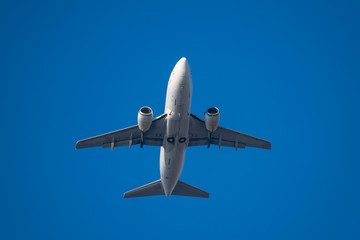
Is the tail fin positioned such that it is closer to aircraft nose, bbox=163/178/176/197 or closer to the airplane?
the airplane

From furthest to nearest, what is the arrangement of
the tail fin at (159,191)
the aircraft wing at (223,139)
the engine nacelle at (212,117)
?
the tail fin at (159,191) < the aircraft wing at (223,139) < the engine nacelle at (212,117)

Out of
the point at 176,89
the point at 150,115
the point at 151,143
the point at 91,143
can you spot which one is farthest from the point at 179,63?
the point at 91,143

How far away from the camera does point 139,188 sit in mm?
41156

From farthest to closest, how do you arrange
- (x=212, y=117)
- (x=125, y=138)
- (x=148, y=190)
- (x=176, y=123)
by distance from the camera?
(x=148, y=190)
(x=125, y=138)
(x=212, y=117)
(x=176, y=123)

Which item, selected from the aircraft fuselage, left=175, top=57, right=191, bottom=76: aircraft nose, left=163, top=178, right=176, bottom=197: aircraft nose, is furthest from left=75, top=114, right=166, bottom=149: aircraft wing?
left=175, top=57, right=191, bottom=76: aircraft nose

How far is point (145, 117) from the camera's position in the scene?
3503 centimetres

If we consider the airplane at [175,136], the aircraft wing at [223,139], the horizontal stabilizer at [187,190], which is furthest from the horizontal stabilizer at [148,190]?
the aircraft wing at [223,139]

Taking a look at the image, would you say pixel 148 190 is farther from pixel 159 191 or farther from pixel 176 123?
pixel 176 123

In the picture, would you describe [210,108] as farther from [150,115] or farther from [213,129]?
[150,115]

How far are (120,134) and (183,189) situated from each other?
8.20 metres

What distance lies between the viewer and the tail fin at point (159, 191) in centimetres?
4112

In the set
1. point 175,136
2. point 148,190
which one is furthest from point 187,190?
point 175,136

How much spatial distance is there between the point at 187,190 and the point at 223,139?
6.00 metres

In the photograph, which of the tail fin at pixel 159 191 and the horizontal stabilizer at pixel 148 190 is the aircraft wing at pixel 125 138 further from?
the tail fin at pixel 159 191
